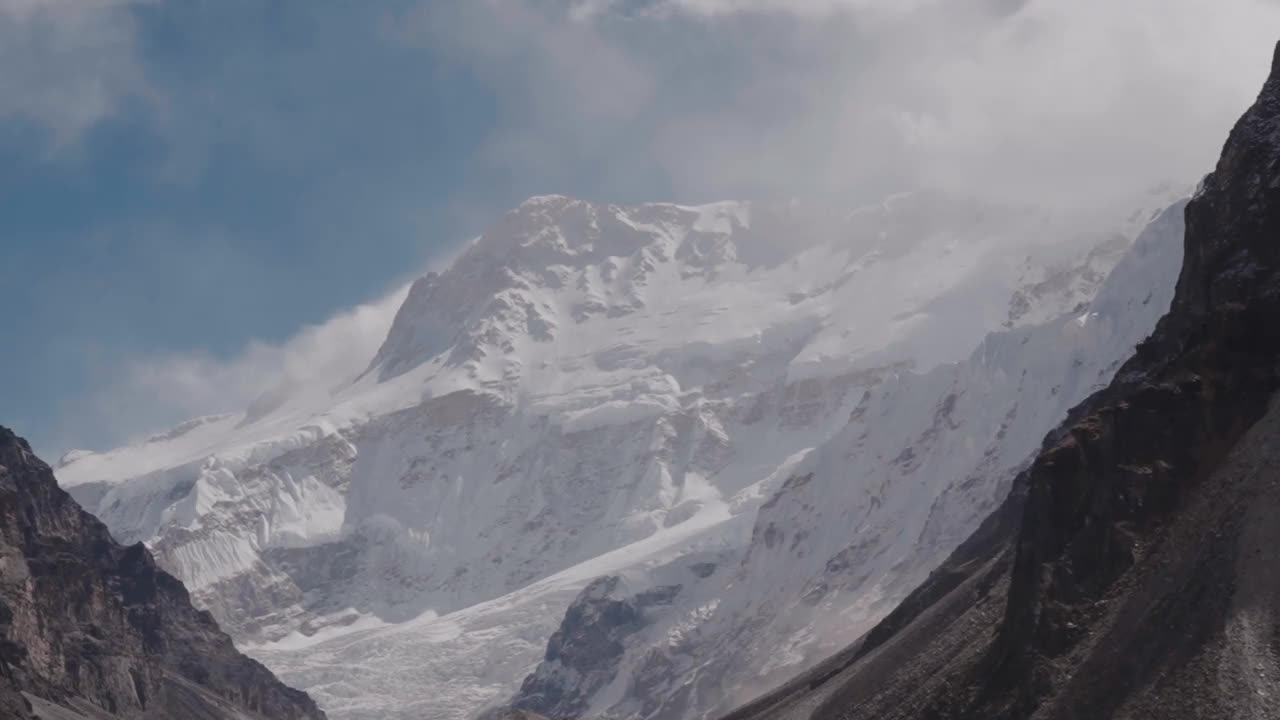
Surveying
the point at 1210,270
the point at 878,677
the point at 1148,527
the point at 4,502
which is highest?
the point at 4,502

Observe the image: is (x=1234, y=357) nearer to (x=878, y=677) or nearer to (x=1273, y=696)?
(x=1273, y=696)

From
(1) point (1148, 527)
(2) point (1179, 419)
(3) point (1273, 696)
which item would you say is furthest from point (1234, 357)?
(3) point (1273, 696)

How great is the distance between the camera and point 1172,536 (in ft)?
273

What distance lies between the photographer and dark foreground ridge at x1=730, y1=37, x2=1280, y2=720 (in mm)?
74938

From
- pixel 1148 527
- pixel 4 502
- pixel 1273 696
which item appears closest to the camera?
pixel 1273 696

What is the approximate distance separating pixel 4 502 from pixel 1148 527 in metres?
137

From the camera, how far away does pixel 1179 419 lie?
3524 inches

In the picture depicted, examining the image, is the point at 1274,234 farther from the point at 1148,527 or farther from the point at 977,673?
the point at 977,673

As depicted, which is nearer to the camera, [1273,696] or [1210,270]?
[1273,696]

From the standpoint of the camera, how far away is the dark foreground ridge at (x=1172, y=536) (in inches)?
2950

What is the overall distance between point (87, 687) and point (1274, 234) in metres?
138

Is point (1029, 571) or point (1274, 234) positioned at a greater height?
point (1274, 234)

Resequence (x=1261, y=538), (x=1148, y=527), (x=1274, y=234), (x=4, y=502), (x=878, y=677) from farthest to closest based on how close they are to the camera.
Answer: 1. (x=4, y=502)
2. (x=878, y=677)
3. (x=1274, y=234)
4. (x=1148, y=527)
5. (x=1261, y=538)

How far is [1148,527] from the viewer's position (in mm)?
85312
